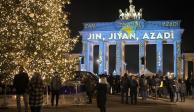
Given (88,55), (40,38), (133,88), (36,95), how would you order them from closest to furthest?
(36,95), (40,38), (133,88), (88,55)

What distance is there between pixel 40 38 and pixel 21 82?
848cm

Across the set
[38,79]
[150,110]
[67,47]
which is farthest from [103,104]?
[67,47]

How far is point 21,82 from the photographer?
21969mm

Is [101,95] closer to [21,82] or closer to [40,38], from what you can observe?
[21,82]

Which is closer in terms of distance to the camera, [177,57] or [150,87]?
[150,87]

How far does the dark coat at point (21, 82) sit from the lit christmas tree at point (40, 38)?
682 cm

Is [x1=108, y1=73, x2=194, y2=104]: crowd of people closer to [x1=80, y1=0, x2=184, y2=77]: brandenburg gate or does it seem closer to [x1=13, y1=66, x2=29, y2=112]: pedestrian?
[x1=13, y1=66, x2=29, y2=112]: pedestrian

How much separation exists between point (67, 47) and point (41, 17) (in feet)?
9.26

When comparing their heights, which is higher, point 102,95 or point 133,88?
point 133,88

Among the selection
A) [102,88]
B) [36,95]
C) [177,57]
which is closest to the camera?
[36,95]

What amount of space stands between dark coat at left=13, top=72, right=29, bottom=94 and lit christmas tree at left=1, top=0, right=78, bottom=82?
6.82 meters

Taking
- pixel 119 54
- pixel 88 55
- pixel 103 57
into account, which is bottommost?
pixel 103 57

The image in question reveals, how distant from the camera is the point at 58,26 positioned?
104 ft

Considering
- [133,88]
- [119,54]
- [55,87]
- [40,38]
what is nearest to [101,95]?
[55,87]
